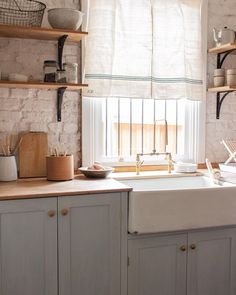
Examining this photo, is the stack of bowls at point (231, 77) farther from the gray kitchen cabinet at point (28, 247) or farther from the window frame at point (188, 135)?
the gray kitchen cabinet at point (28, 247)

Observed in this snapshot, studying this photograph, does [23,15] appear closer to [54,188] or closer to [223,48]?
[54,188]

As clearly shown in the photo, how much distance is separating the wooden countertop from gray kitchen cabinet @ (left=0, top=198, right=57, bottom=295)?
4 cm

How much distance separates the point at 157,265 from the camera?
2.45m

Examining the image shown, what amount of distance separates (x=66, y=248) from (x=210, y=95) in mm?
1755

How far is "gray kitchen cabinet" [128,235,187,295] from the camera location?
2402mm

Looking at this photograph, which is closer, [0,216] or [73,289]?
[0,216]

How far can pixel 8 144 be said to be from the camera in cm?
267

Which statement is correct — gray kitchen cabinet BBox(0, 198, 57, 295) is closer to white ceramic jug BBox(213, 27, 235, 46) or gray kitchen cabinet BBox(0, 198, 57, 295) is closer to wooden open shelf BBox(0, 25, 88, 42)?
wooden open shelf BBox(0, 25, 88, 42)

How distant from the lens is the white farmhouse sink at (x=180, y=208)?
91.4 inches

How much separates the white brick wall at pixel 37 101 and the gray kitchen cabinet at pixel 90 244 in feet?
2.27

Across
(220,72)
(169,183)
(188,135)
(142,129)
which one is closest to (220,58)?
(220,72)

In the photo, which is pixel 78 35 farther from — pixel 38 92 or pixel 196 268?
pixel 196 268

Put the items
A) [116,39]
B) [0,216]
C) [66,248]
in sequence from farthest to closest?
[116,39], [66,248], [0,216]

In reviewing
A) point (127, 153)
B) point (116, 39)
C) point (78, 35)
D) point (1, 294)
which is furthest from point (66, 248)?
point (116, 39)
